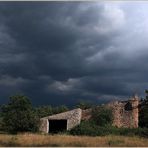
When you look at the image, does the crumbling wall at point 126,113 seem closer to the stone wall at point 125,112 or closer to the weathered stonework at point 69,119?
the stone wall at point 125,112

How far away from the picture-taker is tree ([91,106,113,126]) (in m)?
38.0

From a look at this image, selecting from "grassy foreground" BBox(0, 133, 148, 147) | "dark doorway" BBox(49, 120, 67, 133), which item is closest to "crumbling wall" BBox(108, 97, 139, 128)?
"dark doorway" BBox(49, 120, 67, 133)

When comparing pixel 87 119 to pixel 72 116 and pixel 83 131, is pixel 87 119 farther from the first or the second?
pixel 83 131

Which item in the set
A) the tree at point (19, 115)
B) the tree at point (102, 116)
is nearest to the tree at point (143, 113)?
the tree at point (102, 116)

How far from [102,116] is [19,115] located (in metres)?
8.52

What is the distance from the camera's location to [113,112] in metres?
39.3

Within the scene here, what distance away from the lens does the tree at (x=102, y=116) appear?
38031 mm

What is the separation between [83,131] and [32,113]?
6.29 m

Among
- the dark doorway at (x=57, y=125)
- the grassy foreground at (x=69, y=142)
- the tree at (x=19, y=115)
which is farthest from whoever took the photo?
the dark doorway at (x=57, y=125)

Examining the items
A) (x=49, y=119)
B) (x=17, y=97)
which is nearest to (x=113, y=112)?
(x=49, y=119)

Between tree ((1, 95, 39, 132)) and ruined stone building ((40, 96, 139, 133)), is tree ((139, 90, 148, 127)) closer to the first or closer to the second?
ruined stone building ((40, 96, 139, 133))

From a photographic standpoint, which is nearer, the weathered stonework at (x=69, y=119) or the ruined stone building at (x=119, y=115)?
the ruined stone building at (x=119, y=115)

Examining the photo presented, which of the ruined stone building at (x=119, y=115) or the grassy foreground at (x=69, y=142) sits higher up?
the ruined stone building at (x=119, y=115)

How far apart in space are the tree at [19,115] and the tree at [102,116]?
615 centimetres
